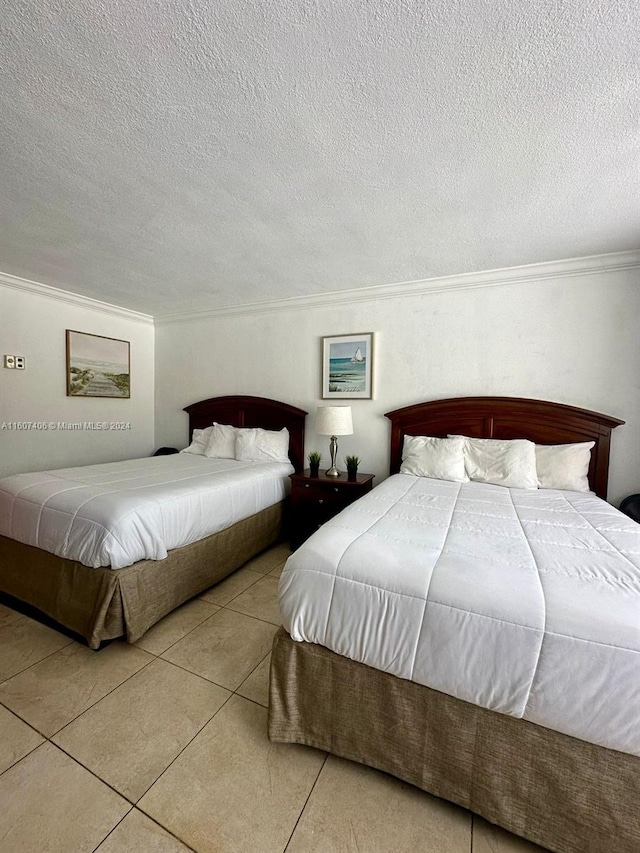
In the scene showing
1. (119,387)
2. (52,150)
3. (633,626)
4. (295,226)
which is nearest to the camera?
(633,626)

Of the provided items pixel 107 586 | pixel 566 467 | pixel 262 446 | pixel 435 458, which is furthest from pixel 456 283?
pixel 107 586

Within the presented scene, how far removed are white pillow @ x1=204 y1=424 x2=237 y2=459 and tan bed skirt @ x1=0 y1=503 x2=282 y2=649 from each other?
4.37ft

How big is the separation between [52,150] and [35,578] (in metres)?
2.31

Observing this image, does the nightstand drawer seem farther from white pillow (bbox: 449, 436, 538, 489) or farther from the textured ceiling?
the textured ceiling

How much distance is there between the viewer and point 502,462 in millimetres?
2670

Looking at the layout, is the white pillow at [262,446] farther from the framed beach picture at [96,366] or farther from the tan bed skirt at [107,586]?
the framed beach picture at [96,366]

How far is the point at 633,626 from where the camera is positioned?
937 mm

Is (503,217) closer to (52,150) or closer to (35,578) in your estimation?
(52,150)

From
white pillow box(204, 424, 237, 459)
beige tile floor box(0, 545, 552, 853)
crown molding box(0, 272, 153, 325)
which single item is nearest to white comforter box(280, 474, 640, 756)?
beige tile floor box(0, 545, 552, 853)

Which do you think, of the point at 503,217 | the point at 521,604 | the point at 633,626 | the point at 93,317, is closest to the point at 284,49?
the point at 503,217

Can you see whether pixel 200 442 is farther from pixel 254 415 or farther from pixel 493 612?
pixel 493 612

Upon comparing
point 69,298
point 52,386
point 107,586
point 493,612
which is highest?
point 69,298

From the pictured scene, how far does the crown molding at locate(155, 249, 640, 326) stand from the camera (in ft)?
8.53

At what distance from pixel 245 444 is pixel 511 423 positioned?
252 centimetres
